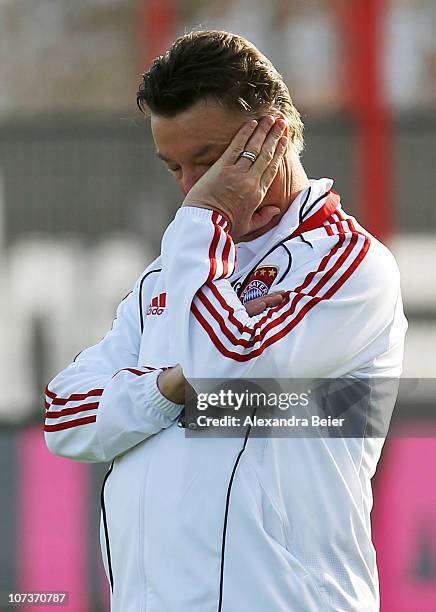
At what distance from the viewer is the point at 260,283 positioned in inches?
48.7

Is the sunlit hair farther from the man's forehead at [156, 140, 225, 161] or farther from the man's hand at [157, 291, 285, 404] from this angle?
the man's hand at [157, 291, 285, 404]

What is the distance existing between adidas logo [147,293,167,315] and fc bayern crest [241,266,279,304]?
0.11m

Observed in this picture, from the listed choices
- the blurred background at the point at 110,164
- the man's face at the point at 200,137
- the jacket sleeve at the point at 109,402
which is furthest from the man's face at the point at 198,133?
the blurred background at the point at 110,164

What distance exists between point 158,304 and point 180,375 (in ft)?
0.48

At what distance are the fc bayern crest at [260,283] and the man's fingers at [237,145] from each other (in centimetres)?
13

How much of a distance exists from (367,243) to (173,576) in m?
0.44

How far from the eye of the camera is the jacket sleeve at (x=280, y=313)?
114 cm

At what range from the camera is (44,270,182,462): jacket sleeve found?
1216 millimetres

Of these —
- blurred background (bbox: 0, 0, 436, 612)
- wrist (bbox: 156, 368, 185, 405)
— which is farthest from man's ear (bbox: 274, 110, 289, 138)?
blurred background (bbox: 0, 0, 436, 612)

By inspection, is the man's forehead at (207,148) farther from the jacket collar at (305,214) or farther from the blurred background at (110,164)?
the blurred background at (110,164)

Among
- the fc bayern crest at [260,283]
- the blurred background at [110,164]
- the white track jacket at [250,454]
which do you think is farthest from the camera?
the blurred background at [110,164]

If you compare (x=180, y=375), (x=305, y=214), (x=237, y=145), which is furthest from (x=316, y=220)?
(x=180, y=375)

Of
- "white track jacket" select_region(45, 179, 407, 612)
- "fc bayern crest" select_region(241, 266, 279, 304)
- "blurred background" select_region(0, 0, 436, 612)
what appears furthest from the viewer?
"blurred background" select_region(0, 0, 436, 612)

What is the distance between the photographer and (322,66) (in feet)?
8.54
